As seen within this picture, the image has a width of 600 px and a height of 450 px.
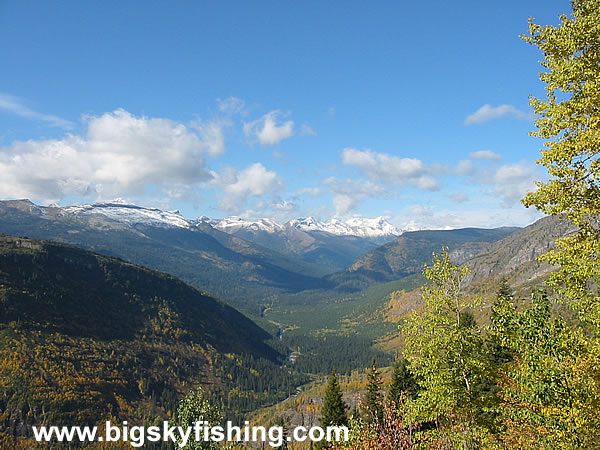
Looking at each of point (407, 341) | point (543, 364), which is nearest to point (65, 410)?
point (407, 341)

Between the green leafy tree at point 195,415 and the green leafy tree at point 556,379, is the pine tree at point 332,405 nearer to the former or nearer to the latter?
the green leafy tree at point 195,415

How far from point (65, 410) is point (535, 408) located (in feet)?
626

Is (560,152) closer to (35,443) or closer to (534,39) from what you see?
(534,39)

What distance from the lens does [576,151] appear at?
1391 centimetres

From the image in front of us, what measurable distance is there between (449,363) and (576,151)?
14.9m

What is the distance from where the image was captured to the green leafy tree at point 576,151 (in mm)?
13469

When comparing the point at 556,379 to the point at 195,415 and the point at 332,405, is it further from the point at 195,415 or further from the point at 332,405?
the point at 332,405

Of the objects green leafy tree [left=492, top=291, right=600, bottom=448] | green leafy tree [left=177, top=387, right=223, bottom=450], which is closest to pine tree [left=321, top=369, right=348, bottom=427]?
green leafy tree [left=177, top=387, right=223, bottom=450]

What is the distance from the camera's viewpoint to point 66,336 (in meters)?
197

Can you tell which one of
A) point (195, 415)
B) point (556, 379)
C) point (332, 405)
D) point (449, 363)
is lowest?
point (332, 405)

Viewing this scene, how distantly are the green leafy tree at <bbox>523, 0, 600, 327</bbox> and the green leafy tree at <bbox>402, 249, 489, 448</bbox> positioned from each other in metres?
8.76

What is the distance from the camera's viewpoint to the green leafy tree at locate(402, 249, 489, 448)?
70.0 feet

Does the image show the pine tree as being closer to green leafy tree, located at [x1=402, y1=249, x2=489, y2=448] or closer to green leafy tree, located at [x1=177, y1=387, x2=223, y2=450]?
green leafy tree, located at [x1=177, y1=387, x2=223, y2=450]

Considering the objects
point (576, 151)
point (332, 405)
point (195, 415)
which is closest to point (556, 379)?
point (576, 151)
